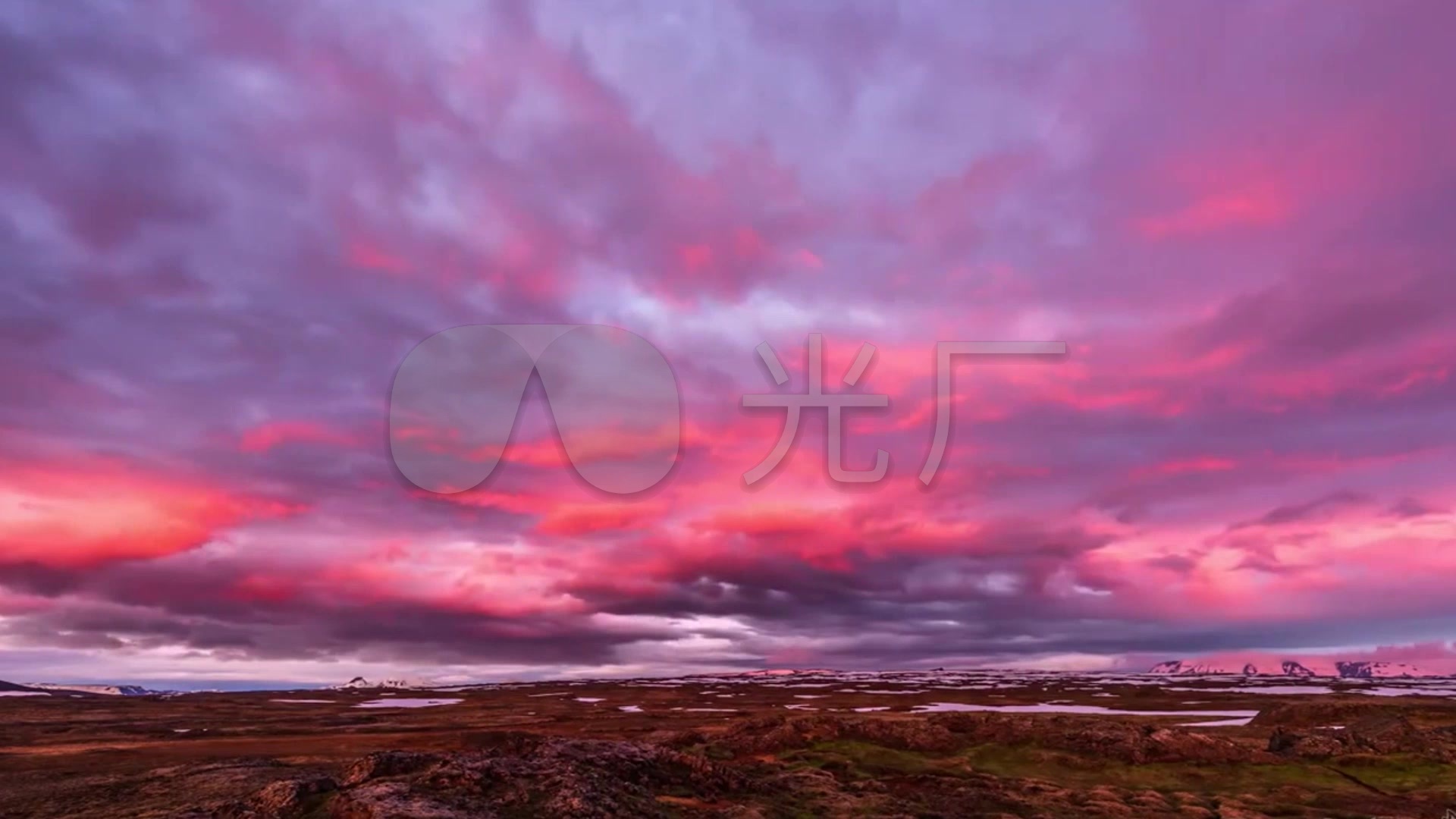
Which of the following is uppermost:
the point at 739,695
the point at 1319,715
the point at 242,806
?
the point at 242,806

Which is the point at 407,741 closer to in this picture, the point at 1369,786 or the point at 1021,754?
the point at 1021,754

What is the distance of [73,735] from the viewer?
88.2 m

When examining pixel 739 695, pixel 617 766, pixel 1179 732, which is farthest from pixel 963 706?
pixel 617 766

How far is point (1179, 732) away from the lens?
33.6 m

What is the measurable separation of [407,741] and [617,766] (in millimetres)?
59973

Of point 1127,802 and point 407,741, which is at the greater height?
point 1127,802

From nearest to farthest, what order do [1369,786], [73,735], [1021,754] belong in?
1. [1369,786]
2. [1021,754]
3. [73,735]

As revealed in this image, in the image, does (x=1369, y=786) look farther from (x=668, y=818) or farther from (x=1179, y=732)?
(x=668, y=818)

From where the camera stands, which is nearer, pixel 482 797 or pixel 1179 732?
pixel 482 797

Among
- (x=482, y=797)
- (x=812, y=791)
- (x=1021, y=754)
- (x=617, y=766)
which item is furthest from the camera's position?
(x=1021, y=754)

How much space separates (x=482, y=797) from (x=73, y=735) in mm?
102460

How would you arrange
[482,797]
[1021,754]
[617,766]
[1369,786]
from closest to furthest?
[482,797], [617,766], [1369,786], [1021,754]

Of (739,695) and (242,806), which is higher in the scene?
(242,806)

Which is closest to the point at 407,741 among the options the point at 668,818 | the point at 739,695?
the point at 668,818
